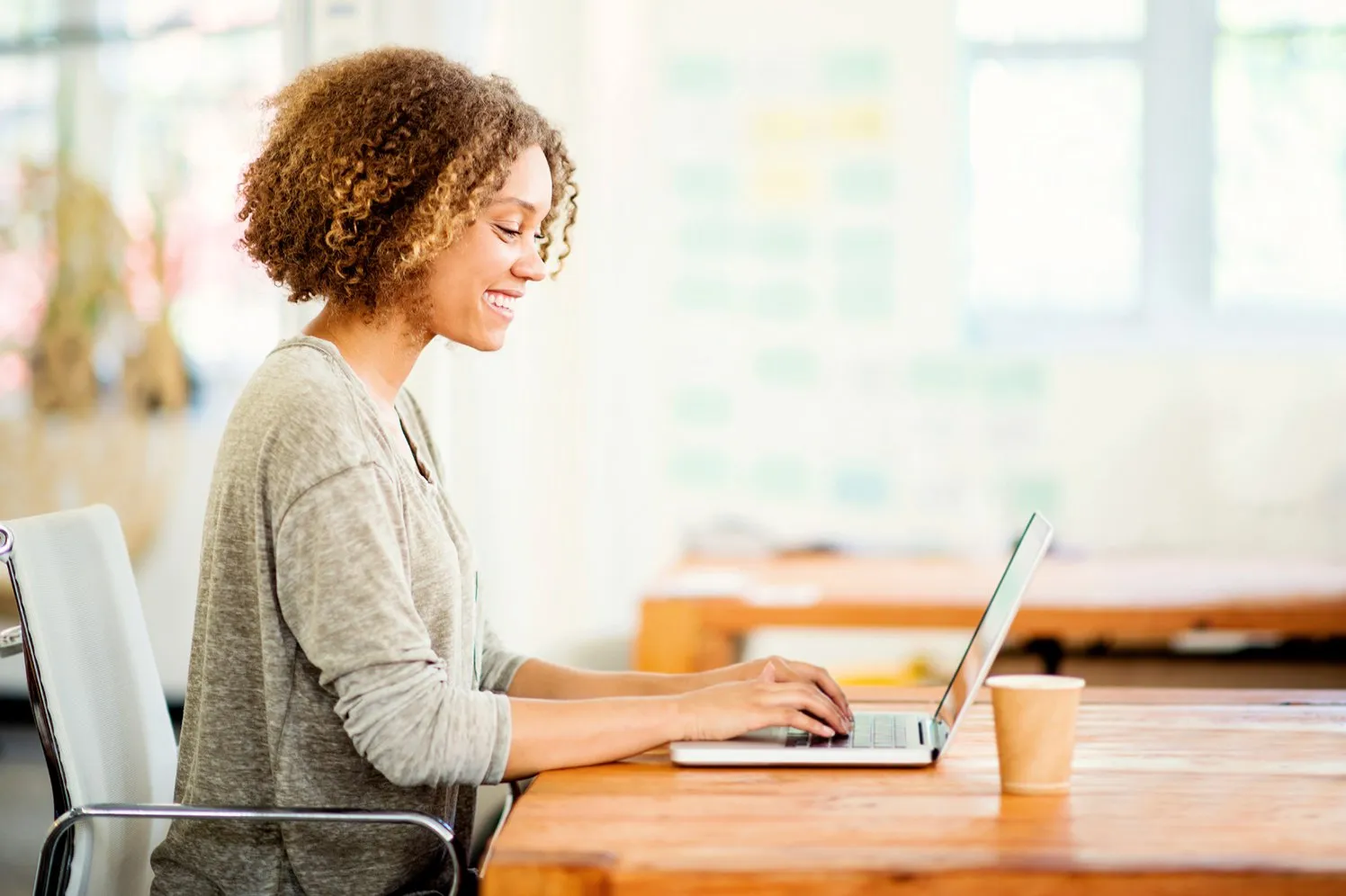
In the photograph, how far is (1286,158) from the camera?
411 cm

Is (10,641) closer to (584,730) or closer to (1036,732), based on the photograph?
(584,730)

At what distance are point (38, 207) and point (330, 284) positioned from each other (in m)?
3.06

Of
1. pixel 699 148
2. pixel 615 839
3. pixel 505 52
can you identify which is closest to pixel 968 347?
pixel 699 148

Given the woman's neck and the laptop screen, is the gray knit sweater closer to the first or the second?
the woman's neck

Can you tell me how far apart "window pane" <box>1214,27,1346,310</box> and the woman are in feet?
10.4

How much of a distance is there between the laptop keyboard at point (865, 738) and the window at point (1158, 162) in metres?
2.96

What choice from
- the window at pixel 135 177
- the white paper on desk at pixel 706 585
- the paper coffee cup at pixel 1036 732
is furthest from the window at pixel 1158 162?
the paper coffee cup at pixel 1036 732

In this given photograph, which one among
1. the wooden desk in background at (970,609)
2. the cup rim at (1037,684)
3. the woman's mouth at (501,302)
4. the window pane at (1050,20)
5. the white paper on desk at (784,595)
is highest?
Result: the window pane at (1050,20)

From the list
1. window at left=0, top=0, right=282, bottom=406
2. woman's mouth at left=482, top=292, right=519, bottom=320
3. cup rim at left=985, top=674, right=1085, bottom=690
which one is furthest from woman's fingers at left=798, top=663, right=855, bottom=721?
window at left=0, top=0, right=282, bottom=406

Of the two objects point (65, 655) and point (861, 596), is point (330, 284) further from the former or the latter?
point (861, 596)

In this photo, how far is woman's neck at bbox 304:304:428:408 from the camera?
1.47m

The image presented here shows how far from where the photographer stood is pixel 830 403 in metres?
4.14

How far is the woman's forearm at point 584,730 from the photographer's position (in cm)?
124

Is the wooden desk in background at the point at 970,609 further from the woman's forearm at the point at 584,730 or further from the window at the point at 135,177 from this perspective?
the window at the point at 135,177
